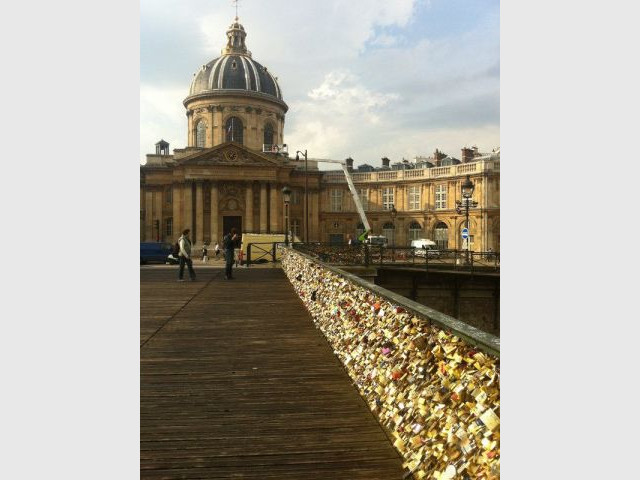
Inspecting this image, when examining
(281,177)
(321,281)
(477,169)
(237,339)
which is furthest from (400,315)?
(281,177)

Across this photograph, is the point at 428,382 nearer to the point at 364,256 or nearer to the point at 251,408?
the point at 251,408

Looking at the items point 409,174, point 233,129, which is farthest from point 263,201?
point 409,174

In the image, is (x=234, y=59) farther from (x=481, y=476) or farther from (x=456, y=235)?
(x=481, y=476)

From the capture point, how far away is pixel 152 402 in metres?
4.82

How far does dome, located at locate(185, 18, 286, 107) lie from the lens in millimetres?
53250

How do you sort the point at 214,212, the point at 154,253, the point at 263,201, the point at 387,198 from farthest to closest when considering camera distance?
the point at 387,198 < the point at 263,201 < the point at 214,212 < the point at 154,253

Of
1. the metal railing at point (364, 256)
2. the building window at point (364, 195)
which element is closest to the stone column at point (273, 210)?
the building window at point (364, 195)

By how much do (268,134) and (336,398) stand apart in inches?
2043

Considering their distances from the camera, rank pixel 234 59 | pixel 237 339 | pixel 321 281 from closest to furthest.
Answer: pixel 237 339 → pixel 321 281 → pixel 234 59

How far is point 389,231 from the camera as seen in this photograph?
52.5 meters

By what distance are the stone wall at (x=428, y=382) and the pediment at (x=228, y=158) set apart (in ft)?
142

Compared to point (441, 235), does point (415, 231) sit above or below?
above

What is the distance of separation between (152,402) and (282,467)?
1902 mm

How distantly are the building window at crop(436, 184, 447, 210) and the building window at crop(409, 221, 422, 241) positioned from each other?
9.73 feet
